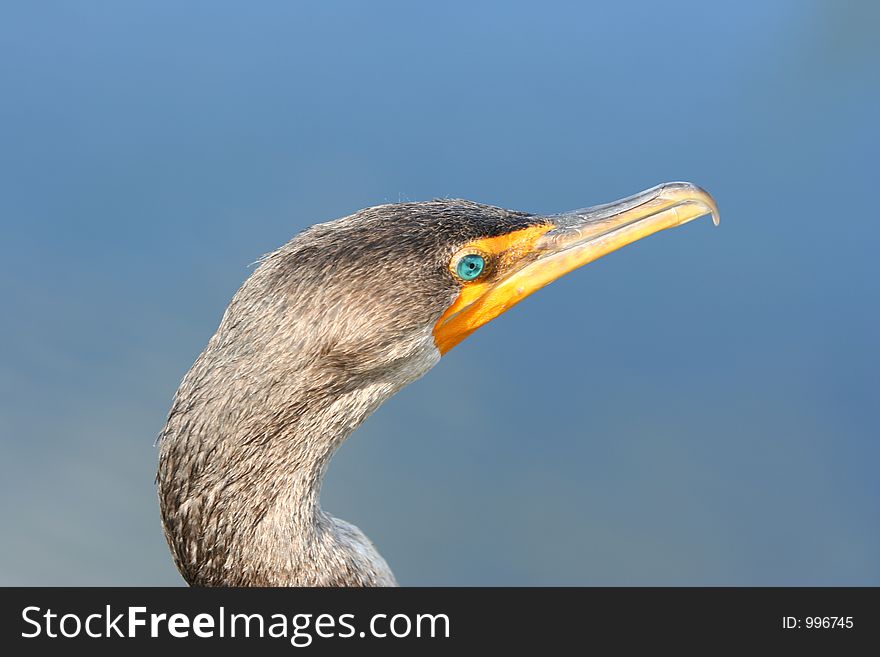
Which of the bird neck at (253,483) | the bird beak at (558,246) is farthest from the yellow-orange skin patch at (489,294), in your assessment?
the bird neck at (253,483)

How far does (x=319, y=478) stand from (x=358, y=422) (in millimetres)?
246

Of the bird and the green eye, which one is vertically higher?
the green eye

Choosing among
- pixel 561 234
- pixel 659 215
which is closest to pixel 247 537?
pixel 561 234

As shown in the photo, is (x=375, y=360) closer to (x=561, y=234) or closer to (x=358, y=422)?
(x=358, y=422)

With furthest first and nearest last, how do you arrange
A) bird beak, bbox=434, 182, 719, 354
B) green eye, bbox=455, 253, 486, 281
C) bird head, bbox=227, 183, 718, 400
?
bird beak, bbox=434, 182, 719, 354, green eye, bbox=455, 253, 486, 281, bird head, bbox=227, 183, 718, 400

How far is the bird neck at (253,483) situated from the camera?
249 centimetres

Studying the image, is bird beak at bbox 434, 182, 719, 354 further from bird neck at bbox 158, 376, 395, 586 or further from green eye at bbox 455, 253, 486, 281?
bird neck at bbox 158, 376, 395, 586

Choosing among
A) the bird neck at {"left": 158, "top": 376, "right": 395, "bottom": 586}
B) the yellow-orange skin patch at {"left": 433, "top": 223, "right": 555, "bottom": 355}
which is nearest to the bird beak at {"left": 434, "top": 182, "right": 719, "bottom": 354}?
the yellow-orange skin patch at {"left": 433, "top": 223, "right": 555, "bottom": 355}

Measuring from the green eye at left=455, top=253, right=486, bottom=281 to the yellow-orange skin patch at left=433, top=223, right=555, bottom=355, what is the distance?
0.03 m

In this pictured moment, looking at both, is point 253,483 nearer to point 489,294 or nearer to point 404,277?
point 404,277

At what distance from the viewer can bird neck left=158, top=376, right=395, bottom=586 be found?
8.16 feet

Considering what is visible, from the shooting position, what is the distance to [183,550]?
2.65m

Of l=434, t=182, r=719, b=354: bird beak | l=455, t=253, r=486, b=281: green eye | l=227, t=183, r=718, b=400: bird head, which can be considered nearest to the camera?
l=227, t=183, r=718, b=400: bird head

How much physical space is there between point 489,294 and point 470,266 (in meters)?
0.16
